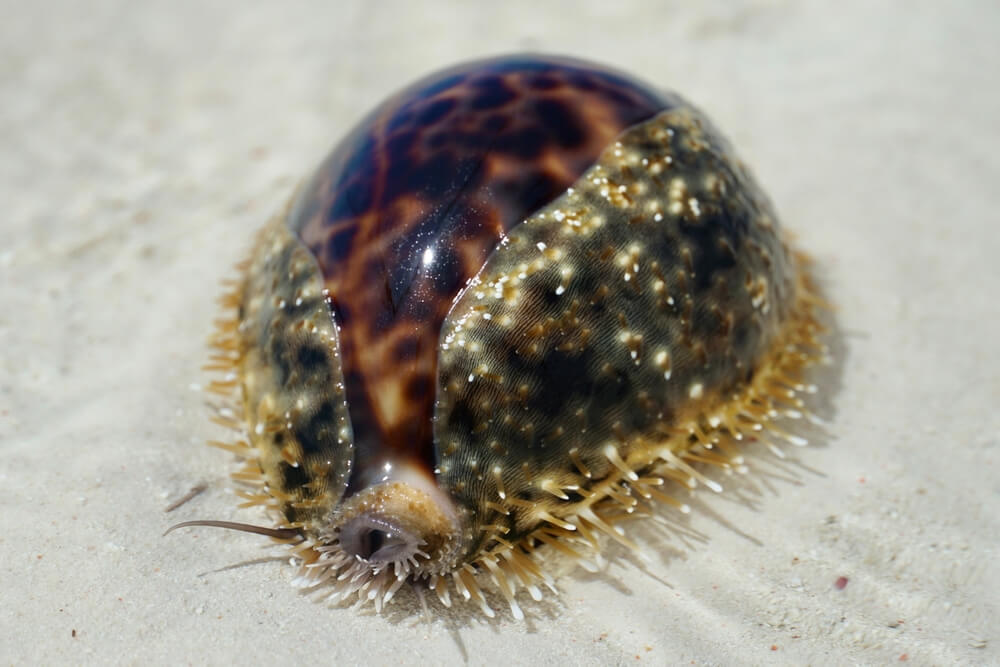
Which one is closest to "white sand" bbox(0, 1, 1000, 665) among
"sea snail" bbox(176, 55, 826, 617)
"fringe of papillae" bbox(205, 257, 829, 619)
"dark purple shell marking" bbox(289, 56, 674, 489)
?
"fringe of papillae" bbox(205, 257, 829, 619)

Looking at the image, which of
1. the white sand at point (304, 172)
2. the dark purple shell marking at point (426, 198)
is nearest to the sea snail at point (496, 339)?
the dark purple shell marking at point (426, 198)

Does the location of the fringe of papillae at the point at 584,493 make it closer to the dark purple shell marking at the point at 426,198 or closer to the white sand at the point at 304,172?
the white sand at the point at 304,172

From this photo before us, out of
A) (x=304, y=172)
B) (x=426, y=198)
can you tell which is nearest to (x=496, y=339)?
(x=426, y=198)

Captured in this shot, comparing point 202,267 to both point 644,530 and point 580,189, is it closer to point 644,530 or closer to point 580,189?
point 580,189

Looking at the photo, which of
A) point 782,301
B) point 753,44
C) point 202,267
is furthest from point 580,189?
point 753,44

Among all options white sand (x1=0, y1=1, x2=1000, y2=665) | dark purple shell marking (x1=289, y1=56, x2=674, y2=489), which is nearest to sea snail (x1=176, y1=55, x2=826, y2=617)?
dark purple shell marking (x1=289, y1=56, x2=674, y2=489)

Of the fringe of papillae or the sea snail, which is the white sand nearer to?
the fringe of papillae

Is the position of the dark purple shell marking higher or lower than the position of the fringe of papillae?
higher
